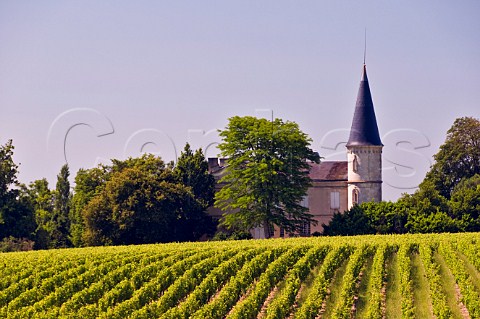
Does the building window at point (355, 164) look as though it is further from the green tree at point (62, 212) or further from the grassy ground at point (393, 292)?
the grassy ground at point (393, 292)

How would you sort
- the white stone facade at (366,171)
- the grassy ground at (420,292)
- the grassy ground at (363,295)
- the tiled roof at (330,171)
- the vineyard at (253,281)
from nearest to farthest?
the vineyard at (253,281), the grassy ground at (420,292), the grassy ground at (363,295), the white stone facade at (366,171), the tiled roof at (330,171)

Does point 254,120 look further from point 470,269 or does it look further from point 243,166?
point 470,269

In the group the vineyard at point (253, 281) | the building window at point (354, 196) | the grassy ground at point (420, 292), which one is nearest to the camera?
the vineyard at point (253, 281)

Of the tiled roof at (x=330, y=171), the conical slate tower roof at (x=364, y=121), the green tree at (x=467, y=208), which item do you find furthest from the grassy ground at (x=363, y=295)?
the tiled roof at (x=330, y=171)

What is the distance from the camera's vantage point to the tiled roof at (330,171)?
89062mm

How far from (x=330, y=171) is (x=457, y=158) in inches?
413

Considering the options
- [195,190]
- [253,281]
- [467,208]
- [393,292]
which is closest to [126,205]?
[195,190]

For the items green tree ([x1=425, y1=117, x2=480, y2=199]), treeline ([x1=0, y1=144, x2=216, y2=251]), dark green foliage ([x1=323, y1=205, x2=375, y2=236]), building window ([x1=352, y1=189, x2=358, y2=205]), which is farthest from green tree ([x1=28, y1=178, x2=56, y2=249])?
green tree ([x1=425, y1=117, x2=480, y2=199])

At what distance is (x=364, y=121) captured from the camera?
84.7 meters

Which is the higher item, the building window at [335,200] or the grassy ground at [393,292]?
the building window at [335,200]

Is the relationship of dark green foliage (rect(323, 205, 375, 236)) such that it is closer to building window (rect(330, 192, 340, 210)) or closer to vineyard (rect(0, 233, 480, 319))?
building window (rect(330, 192, 340, 210))

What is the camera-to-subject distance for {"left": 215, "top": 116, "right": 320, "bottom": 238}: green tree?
2776 inches

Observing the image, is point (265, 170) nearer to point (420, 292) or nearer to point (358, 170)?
point (358, 170)

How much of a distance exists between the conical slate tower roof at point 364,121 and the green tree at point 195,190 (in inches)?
482
